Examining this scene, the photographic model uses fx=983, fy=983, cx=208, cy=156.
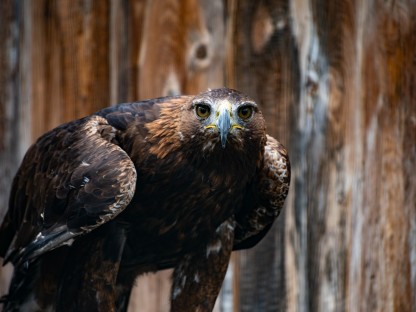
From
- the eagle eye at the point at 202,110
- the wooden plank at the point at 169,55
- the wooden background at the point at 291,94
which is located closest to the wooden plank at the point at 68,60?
the wooden background at the point at 291,94

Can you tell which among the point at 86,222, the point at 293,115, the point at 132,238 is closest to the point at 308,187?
the point at 293,115

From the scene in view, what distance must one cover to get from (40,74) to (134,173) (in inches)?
71.2

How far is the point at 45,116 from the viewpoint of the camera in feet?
21.3

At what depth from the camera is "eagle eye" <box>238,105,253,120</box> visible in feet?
16.3

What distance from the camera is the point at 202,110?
503 centimetres

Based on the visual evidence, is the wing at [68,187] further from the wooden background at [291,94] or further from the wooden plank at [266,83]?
the wooden plank at [266,83]

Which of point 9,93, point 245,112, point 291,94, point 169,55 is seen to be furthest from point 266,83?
point 9,93

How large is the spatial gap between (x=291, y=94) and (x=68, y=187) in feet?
5.71

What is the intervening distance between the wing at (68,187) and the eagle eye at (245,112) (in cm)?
61

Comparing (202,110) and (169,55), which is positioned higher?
(169,55)

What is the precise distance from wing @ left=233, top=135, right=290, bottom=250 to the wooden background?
0.55 meters

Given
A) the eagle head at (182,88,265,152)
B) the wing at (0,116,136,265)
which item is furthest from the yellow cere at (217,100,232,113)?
the wing at (0,116,136,265)

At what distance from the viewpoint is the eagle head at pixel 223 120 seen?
4898mm

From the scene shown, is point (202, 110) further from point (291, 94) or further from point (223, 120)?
point (291, 94)
